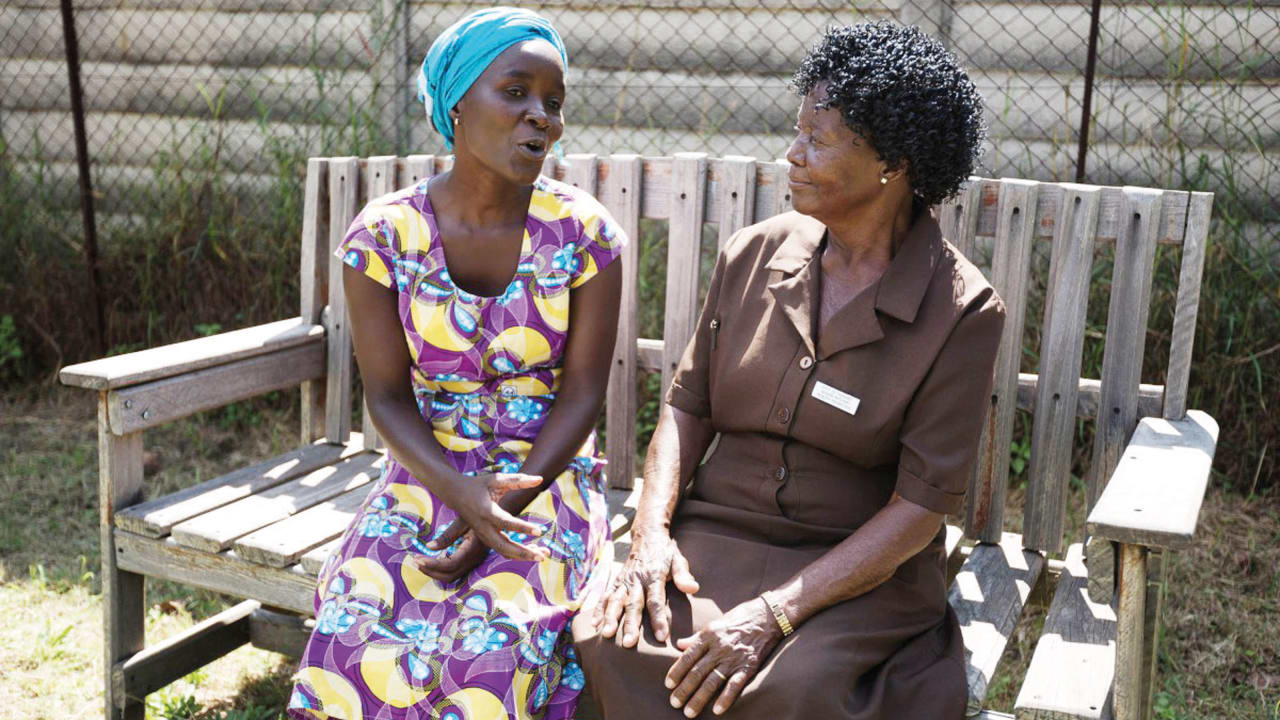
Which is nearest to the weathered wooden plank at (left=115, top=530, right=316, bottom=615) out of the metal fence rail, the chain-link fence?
the chain-link fence

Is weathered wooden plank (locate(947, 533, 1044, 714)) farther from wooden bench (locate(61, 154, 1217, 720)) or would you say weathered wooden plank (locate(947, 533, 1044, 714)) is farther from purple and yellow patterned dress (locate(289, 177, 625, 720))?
purple and yellow patterned dress (locate(289, 177, 625, 720))

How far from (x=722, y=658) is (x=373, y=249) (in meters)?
1.20

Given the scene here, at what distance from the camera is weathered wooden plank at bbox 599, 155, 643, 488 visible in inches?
128

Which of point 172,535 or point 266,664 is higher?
point 172,535

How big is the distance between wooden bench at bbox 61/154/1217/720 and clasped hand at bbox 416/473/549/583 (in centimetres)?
49

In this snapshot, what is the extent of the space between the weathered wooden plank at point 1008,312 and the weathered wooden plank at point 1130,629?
74 cm

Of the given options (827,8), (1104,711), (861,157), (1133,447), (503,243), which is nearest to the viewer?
(1104,711)

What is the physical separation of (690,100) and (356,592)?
337 cm

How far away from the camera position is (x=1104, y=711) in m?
2.17

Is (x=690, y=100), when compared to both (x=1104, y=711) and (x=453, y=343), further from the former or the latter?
(x=1104, y=711)

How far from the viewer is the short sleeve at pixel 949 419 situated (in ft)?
7.38

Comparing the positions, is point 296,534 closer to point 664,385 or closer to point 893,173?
point 664,385

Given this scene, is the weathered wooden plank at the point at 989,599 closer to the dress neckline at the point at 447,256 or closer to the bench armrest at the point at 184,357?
the dress neckline at the point at 447,256

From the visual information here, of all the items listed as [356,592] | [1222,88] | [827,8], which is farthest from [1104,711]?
[827,8]
